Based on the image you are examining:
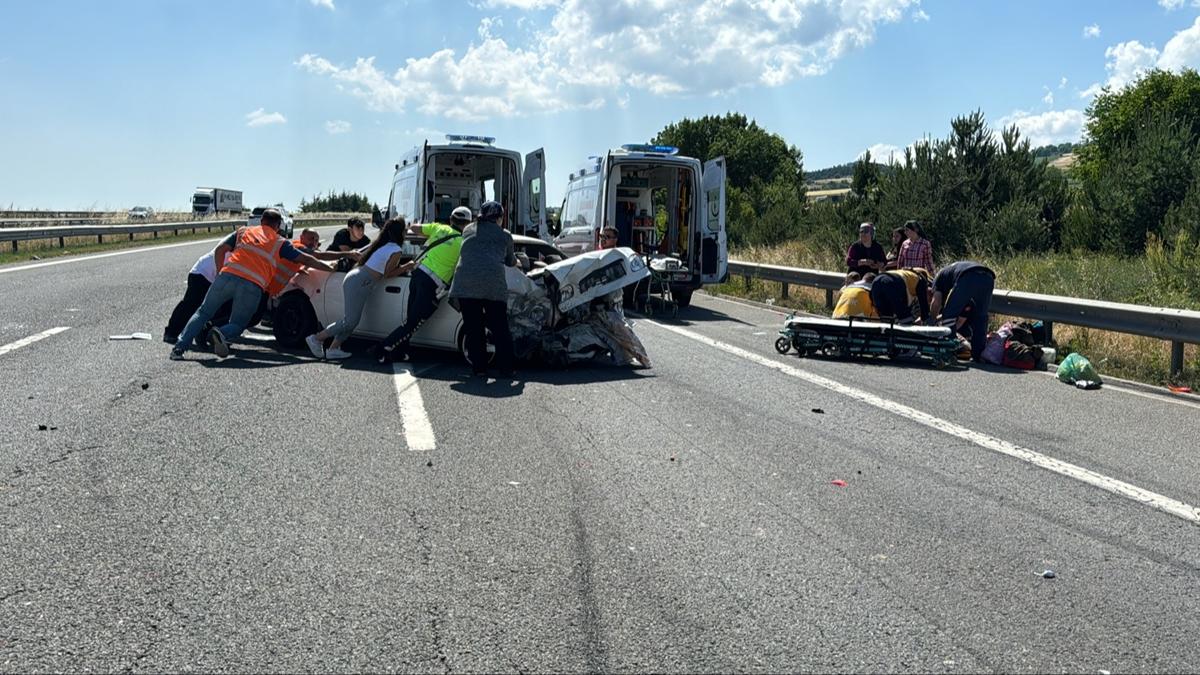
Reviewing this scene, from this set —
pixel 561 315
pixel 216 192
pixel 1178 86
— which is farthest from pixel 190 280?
pixel 216 192

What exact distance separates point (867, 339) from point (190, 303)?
7421 millimetres

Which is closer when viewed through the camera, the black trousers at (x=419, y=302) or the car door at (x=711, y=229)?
the black trousers at (x=419, y=302)

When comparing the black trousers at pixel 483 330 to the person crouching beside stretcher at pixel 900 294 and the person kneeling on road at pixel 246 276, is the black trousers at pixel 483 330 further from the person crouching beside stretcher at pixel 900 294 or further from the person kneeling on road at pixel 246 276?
the person crouching beside stretcher at pixel 900 294

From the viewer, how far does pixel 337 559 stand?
479 centimetres

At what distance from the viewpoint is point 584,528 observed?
5316 millimetres

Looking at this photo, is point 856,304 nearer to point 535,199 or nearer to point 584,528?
point 584,528

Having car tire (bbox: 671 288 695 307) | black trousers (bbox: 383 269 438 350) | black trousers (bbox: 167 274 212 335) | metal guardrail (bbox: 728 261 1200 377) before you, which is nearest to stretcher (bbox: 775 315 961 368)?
metal guardrail (bbox: 728 261 1200 377)

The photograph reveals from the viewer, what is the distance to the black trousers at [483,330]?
34.3ft

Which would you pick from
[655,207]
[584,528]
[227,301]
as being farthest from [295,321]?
[655,207]

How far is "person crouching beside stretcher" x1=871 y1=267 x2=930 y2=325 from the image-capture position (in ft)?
42.3

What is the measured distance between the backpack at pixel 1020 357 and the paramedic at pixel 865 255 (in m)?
3.30

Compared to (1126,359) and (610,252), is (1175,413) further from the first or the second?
(610,252)

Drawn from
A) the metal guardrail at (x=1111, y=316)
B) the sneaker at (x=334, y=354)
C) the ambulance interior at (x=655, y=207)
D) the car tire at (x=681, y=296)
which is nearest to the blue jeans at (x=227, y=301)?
the sneaker at (x=334, y=354)

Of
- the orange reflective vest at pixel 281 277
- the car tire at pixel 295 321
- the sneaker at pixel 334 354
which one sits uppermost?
the orange reflective vest at pixel 281 277
